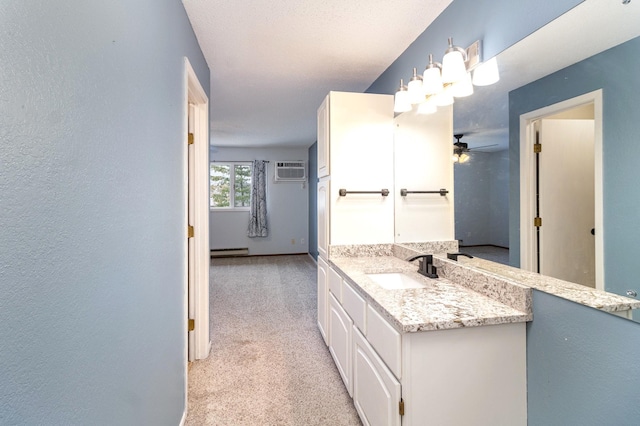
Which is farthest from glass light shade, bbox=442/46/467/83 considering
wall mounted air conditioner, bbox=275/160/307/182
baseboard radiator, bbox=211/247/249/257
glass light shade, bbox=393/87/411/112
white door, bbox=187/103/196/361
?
baseboard radiator, bbox=211/247/249/257

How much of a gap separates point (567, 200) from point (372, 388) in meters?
1.12

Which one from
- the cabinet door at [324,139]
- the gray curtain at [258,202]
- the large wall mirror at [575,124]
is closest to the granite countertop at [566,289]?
the large wall mirror at [575,124]

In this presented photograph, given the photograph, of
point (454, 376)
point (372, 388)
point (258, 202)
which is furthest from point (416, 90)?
point (258, 202)

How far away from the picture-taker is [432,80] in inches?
70.4

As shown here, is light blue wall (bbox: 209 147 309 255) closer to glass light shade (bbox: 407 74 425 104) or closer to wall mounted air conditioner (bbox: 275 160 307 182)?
wall mounted air conditioner (bbox: 275 160 307 182)

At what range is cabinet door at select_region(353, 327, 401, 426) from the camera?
1.23 metres

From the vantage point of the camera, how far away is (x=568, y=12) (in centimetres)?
109

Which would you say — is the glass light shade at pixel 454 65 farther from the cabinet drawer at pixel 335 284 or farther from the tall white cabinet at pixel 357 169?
the cabinet drawer at pixel 335 284

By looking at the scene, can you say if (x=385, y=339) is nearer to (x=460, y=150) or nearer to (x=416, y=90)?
(x=460, y=150)

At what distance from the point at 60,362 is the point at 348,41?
223cm

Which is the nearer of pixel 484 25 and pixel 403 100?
pixel 484 25

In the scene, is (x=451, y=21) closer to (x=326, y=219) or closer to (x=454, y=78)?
(x=454, y=78)

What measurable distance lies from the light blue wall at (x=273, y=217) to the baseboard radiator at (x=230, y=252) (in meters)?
0.09

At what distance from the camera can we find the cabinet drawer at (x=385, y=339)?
1.20 metres
